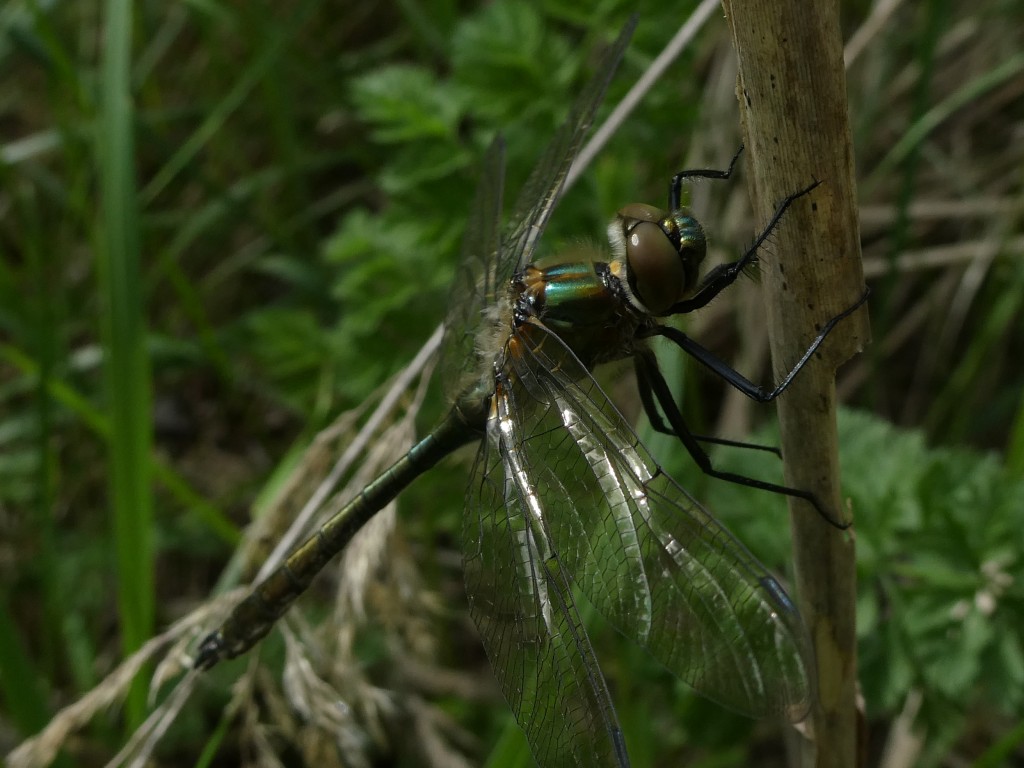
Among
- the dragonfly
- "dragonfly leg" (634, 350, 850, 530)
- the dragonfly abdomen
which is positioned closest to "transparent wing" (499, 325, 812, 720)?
the dragonfly

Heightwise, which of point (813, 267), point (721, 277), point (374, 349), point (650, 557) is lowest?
point (650, 557)

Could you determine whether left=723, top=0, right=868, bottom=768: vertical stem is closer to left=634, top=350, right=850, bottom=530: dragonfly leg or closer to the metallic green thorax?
left=634, top=350, right=850, bottom=530: dragonfly leg

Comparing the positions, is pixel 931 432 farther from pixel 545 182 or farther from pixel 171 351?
pixel 171 351

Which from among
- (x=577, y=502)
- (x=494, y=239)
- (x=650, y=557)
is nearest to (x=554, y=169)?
(x=494, y=239)

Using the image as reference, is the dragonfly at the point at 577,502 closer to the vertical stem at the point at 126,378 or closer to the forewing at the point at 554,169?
the forewing at the point at 554,169

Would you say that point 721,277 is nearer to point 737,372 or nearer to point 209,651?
point 737,372

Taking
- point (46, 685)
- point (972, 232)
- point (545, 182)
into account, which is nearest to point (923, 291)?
point (972, 232)
